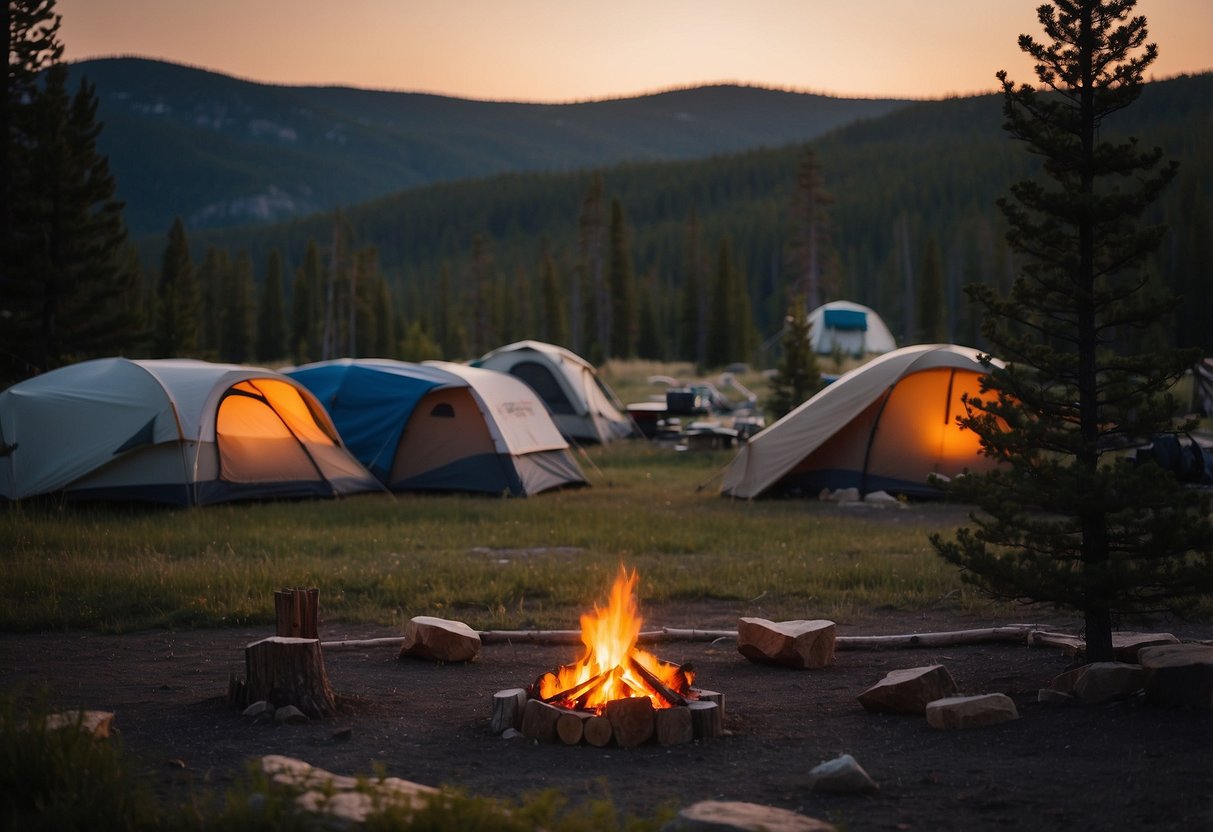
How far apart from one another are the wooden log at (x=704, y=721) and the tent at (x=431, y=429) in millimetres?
11509

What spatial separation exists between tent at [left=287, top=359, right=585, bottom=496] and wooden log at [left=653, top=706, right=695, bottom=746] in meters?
11.6

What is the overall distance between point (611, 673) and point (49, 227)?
28750 millimetres

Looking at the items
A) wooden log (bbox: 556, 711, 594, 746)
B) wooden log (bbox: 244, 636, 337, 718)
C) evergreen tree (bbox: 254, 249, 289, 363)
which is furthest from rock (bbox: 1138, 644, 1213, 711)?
evergreen tree (bbox: 254, 249, 289, 363)

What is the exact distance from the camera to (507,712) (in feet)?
19.5

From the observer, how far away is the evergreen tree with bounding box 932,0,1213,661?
6.58 metres

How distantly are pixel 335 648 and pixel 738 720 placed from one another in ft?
10.2

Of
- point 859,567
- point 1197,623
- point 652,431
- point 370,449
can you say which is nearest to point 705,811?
point 1197,623

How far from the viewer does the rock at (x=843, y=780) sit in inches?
195

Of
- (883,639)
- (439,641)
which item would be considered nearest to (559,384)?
(883,639)

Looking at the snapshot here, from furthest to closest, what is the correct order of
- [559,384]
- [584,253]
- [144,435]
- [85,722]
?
[584,253] < [559,384] < [144,435] < [85,722]

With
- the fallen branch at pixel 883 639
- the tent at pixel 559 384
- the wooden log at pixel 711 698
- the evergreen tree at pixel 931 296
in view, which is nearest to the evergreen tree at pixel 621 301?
the evergreen tree at pixel 931 296

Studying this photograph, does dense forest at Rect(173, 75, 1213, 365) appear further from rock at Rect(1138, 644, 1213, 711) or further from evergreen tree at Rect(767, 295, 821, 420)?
evergreen tree at Rect(767, 295, 821, 420)

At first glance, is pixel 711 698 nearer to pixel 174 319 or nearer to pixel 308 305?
pixel 174 319

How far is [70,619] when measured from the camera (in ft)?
29.3
